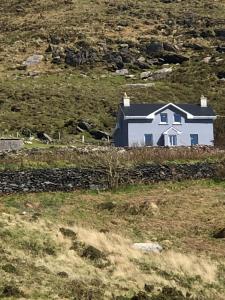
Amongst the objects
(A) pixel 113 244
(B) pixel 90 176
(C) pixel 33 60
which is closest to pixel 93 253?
(A) pixel 113 244

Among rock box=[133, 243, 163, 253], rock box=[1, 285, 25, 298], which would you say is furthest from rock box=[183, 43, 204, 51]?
rock box=[1, 285, 25, 298]

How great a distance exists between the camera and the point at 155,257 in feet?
83.1

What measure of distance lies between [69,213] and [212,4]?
4759 inches

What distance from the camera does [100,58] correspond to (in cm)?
11150

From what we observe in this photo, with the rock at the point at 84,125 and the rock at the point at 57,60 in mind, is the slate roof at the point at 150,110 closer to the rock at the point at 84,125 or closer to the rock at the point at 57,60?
the rock at the point at 84,125

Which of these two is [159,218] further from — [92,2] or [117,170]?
[92,2]

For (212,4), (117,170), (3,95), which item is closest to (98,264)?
(117,170)

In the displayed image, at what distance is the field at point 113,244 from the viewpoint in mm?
19938

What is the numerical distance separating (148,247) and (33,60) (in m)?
89.2

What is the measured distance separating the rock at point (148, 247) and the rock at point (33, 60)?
285 ft

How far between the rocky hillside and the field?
26.8m

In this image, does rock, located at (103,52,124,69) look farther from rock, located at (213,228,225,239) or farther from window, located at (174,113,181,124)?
rock, located at (213,228,225,239)

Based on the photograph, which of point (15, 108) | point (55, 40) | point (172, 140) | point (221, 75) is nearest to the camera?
point (172, 140)

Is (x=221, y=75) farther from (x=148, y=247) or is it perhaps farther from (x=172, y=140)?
(x=148, y=247)
